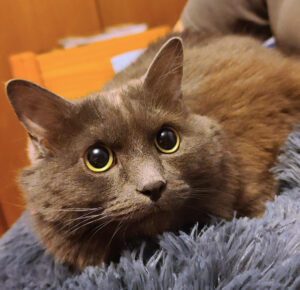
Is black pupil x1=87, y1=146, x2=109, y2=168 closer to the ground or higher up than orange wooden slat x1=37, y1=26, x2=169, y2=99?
closer to the ground

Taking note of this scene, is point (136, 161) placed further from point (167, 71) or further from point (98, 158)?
point (167, 71)

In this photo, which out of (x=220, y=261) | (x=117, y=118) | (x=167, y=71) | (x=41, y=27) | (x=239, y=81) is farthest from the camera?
(x=41, y=27)

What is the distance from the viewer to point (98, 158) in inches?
28.0

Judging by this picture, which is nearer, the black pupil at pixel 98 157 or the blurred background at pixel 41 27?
the black pupil at pixel 98 157

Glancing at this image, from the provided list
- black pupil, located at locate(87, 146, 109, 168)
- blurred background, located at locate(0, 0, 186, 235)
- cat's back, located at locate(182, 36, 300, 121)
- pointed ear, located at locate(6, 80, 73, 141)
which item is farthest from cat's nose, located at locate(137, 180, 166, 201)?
blurred background, located at locate(0, 0, 186, 235)

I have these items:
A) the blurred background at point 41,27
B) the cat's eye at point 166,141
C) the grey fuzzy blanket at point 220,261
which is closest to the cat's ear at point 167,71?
the cat's eye at point 166,141

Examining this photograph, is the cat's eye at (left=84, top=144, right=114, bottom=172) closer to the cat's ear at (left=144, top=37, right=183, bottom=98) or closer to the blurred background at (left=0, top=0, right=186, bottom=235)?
the cat's ear at (left=144, top=37, right=183, bottom=98)

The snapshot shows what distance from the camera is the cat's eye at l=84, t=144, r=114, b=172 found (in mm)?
709

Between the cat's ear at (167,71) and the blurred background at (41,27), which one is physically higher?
the blurred background at (41,27)

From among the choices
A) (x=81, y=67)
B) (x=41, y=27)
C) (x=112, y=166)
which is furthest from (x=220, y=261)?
(x=41, y=27)

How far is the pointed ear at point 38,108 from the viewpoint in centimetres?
71

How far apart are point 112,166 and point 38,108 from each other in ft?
0.66

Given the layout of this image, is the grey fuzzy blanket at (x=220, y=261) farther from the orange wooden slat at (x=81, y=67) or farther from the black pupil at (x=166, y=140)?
the orange wooden slat at (x=81, y=67)

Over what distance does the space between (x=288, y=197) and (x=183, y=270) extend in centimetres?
34
